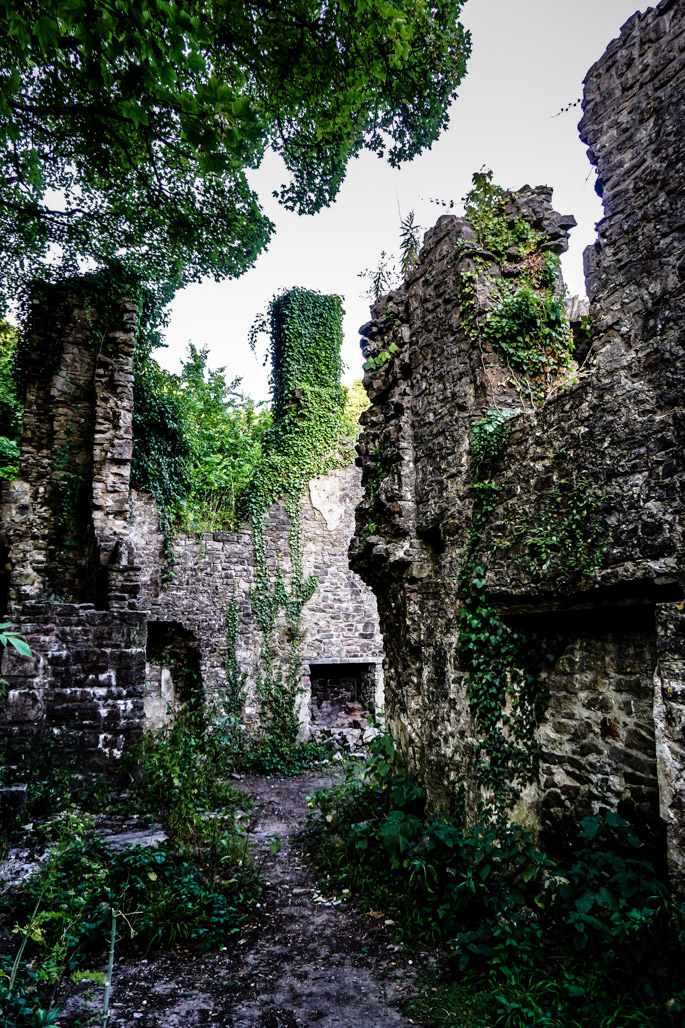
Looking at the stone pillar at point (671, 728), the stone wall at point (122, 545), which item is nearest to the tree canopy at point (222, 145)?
the stone wall at point (122, 545)

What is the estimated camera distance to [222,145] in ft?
19.8

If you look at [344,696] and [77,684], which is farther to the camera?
[344,696]

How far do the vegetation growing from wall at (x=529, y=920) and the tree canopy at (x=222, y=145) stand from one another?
588cm

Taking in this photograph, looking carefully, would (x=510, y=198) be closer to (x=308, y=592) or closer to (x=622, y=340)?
(x=622, y=340)

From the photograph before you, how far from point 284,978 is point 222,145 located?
7284 mm

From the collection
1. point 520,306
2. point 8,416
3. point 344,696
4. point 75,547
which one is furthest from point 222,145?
point 8,416

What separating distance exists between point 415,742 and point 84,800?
3275 mm

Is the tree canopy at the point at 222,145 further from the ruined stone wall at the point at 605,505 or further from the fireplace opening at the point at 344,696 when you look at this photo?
the fireplace opening at the point at 344,696

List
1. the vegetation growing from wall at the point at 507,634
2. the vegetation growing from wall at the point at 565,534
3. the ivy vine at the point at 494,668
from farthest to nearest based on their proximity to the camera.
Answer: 1. the ivy vine at the point at 494,668
2. the vegetation growing from wall at the point at 507,634
3. the vegetation growing from wall at the point at 565,534

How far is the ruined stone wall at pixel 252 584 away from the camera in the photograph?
33.1 feet

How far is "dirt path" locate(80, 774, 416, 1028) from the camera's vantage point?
3078 mm

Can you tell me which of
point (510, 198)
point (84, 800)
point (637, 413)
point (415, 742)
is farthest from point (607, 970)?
point (510, 198)

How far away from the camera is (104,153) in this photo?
870cm

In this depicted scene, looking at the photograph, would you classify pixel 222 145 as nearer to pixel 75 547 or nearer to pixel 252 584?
pixel 75 547
